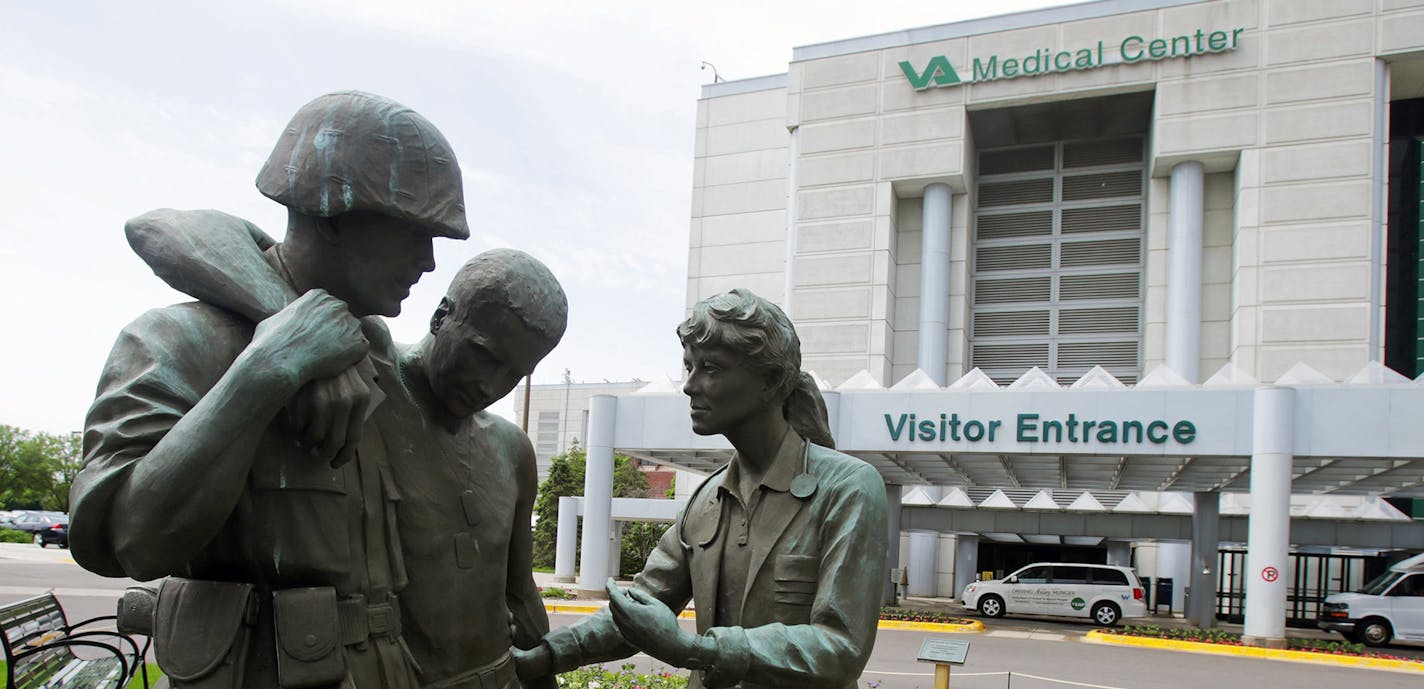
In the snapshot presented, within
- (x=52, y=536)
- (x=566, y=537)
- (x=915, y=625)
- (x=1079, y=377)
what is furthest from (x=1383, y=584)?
(x=52, y=536)

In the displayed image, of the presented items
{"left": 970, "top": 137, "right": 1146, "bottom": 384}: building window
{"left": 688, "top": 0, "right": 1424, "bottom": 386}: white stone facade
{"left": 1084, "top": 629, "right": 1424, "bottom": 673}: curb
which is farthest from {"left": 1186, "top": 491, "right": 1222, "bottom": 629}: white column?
{"left": 970, "top": 137, "right": 1146, "bottom": 384}: building window

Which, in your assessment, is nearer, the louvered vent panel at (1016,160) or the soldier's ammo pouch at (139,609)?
the soldier's ammo pouch at (139,609)

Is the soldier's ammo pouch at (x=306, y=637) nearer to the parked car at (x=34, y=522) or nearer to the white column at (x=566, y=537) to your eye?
the white column at (x=566, y=537)

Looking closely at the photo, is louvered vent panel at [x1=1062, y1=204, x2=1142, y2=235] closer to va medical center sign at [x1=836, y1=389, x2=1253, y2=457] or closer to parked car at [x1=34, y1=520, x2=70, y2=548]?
va medical center sign at [x1=836, y1=389, x2=1253, y2=457]

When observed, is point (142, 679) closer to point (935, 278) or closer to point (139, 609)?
point (139, 609)

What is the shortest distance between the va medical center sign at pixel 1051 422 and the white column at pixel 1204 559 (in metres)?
5.38

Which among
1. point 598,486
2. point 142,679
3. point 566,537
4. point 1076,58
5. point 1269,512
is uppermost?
point 1076,58

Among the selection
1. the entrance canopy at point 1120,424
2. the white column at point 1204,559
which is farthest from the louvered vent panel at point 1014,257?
the entrance canopy at point 1120,424

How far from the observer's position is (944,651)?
7344 millimetres

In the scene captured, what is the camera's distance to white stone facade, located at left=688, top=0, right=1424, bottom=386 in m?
23.9

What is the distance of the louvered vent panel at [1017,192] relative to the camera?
29250 millimetres

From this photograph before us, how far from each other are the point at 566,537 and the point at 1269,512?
1455 cm

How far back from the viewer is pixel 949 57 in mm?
27781

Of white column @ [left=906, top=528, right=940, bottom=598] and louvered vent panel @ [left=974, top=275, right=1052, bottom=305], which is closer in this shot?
white column @ [left=906, top=528, right=940, bottom=598]
